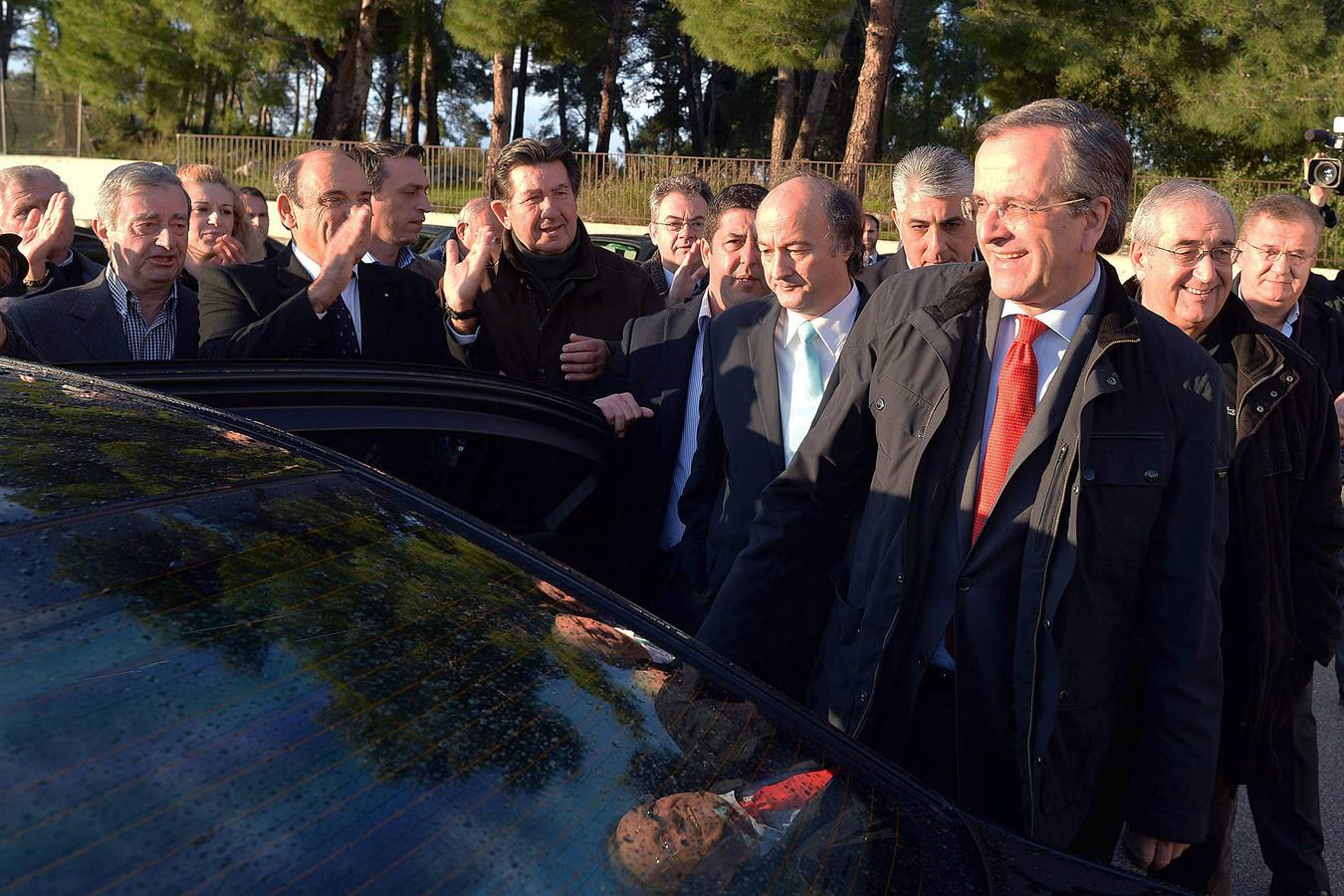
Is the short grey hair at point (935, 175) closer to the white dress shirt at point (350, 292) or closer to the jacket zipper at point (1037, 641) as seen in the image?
the white dress shirt at point (350, 292)

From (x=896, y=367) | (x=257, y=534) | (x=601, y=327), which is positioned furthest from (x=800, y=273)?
(x=257, y=534)

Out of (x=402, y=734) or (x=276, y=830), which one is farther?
(x=402, y=734)

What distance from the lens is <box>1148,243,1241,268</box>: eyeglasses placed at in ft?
10.1

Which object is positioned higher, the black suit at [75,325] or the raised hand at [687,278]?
the raised hand at [687,278]

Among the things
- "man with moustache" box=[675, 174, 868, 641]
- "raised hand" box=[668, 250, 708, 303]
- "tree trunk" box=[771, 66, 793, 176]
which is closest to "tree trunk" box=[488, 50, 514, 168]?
"tree trunk" box=[771, 66, 793, 176]

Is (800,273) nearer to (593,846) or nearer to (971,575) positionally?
(971,575)

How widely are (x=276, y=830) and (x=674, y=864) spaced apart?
39cm

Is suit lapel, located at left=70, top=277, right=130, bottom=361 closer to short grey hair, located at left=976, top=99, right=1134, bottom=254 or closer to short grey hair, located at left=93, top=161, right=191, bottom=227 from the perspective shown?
short grey hair, located at left=93, top=161, right=191, bottom=227

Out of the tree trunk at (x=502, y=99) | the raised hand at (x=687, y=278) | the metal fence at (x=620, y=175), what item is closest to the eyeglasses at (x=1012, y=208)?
the raised hand at (x=687, y=278)

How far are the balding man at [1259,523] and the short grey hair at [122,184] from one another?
300 centimetres

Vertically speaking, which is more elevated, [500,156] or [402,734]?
[500,156]

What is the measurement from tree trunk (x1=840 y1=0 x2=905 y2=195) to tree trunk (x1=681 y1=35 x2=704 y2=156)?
71.0 ft

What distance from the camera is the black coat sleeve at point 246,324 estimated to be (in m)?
3.28

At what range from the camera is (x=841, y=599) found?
254 centimetres
